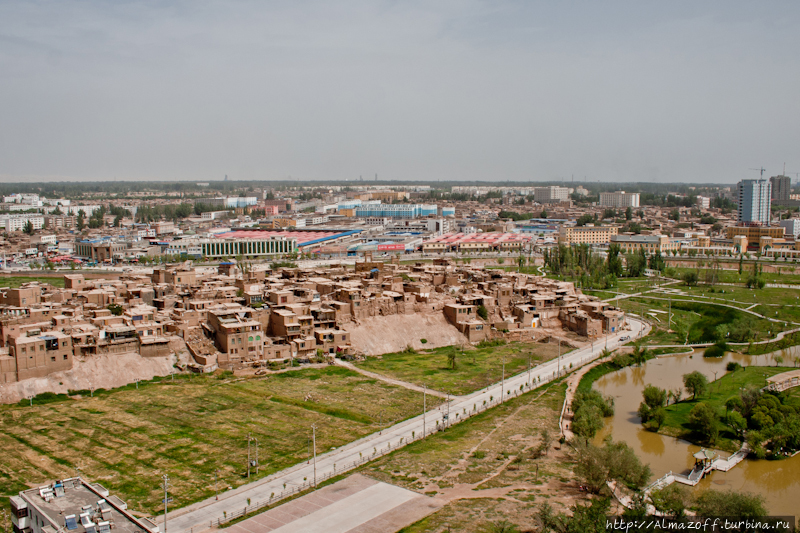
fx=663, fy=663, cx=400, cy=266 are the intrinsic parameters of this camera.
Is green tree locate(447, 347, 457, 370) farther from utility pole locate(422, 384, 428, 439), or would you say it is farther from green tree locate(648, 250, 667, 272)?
green tree locate(648, 250, 667, 272)

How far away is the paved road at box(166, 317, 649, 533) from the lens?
1366 centimetres

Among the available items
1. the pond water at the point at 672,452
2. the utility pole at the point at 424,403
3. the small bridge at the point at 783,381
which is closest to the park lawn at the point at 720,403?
the small bridge at the point at 783,381

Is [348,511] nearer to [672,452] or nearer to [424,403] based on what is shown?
[424,403]

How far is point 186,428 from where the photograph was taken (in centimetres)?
1828

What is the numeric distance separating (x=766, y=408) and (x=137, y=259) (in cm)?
4819

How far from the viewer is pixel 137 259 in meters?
54.4

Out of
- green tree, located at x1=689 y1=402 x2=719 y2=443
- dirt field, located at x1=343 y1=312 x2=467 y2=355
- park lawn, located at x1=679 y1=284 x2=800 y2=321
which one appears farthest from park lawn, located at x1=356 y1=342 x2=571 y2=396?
park lawn, located at x1=679 y1=284 x2=800 y2=321

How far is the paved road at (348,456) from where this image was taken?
538 inches

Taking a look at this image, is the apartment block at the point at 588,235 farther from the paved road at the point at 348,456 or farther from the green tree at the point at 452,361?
the paved road at the point at 348,456

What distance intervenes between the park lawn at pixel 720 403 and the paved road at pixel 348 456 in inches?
181

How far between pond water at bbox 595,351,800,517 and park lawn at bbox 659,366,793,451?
0.46 metres

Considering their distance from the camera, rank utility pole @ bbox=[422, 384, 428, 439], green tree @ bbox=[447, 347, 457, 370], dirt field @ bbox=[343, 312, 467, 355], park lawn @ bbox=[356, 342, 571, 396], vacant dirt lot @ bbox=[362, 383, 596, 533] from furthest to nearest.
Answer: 1. dirt field @ bbox=[343, 312, 467, 355]
2. green tree @ bbox=[447, 347, 457, 370]
3. park lawn @ bbox=[356, 342, 571, 396]
4. utility pole @ bbox=[422, 384, 428, 439]
5. vacant dirt lot @ bbox=[362, 383, 596, 533]

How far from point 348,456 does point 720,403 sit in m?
12.3

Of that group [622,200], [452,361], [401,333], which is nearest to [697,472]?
[452,361]
